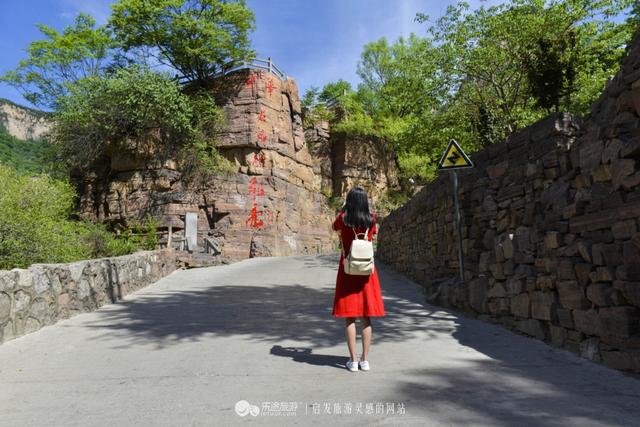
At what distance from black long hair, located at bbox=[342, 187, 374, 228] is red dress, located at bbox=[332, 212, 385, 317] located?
0.18ft

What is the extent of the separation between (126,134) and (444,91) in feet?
53.8

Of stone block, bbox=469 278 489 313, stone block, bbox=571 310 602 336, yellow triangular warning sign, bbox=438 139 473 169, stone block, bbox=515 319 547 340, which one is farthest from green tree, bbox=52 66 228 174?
stone block, bbox=571 310 602 336

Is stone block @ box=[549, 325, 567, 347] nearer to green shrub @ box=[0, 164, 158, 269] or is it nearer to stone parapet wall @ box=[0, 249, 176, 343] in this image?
stone parapet wall @ box=[0, 249, 176, 343]

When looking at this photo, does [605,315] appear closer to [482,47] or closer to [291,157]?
[482,47]

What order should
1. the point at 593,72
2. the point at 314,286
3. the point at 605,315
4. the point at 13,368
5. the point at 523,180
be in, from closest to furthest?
the point at 605,315
the point at 13,368
the point at 523,180
the point at 314,286
the point at 593,72

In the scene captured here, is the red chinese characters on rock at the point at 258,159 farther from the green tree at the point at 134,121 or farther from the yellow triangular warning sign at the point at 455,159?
the yellow triangular warning sign at the point at 455,159

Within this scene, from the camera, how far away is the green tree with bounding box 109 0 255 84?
22531 millimetres

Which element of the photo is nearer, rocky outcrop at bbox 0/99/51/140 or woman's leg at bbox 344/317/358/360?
woman's leg at bbox 344/317/358/360

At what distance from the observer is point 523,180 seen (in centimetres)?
554

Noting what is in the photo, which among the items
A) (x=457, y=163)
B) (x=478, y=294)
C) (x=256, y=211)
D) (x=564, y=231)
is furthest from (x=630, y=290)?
(x=256, y=211)

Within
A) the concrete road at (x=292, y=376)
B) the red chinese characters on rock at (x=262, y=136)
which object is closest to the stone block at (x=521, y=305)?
the concrete road at (x=292, y=376)

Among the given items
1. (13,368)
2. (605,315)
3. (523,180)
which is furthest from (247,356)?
(523,180)

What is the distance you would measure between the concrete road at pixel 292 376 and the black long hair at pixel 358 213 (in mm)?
1291

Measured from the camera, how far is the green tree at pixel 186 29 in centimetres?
2253
